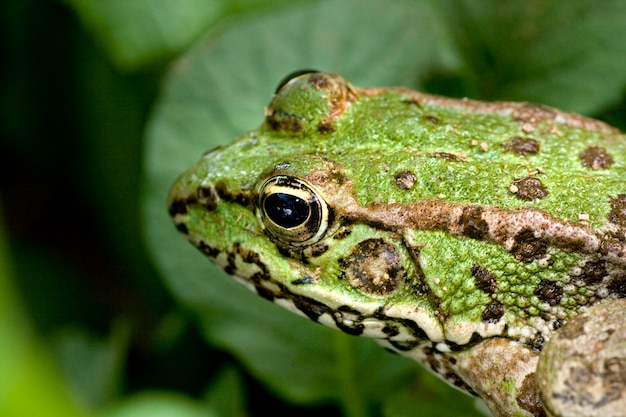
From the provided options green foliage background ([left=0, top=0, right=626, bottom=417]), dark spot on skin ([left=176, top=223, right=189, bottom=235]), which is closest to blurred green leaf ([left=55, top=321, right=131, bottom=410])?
green foliage background ([left=0, top=0, right=626, bottom=417])

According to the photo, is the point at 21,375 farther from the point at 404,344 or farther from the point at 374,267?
the point at 404,344

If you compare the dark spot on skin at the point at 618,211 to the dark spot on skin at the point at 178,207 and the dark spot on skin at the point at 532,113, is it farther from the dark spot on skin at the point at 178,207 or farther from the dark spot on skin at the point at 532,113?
the dark spot on skin at the point at 178,207

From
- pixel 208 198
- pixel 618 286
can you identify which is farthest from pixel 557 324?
pixel 208 198

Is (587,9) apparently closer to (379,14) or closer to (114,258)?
(379,14)

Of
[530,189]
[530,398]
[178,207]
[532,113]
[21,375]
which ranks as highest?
[532,113]

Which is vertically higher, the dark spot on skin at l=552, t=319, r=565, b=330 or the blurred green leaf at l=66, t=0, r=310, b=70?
the blurred green leaf at l=66, t=0, r=310, b=70

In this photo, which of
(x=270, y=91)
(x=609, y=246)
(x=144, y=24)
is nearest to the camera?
(x=609, y=246)

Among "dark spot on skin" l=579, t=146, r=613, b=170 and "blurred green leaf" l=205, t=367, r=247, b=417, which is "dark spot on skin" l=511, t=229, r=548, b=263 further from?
"blurred green leaf" l=205, t=367, r=247, b=417
